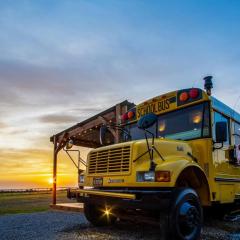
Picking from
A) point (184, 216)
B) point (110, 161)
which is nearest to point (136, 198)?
point (184, 216)

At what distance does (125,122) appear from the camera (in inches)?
305

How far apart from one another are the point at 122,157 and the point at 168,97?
1900 mm

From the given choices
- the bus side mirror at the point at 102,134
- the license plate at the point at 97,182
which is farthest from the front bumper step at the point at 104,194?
the bus side mirror at the point at 102,134

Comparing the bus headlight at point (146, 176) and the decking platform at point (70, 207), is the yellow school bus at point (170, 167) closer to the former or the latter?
the bus headlight at point (146, 176)

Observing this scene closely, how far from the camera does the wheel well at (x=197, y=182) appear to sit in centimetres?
595

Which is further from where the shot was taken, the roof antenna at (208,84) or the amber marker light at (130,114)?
the amber marker light at (130,114)

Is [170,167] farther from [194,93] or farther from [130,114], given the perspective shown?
[130,114]

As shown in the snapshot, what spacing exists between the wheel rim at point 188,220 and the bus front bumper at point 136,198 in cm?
38

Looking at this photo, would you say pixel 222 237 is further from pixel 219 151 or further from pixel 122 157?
pixel 122 157

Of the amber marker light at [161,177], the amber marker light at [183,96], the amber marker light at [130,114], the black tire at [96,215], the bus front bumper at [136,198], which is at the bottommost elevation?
the black tire at [96,215]

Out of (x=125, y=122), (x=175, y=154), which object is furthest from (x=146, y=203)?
(x=125, y=122)

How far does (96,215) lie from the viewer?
6918mm

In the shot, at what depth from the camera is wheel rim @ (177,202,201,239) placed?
5.23 metres

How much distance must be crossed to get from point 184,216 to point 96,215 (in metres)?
2.25
